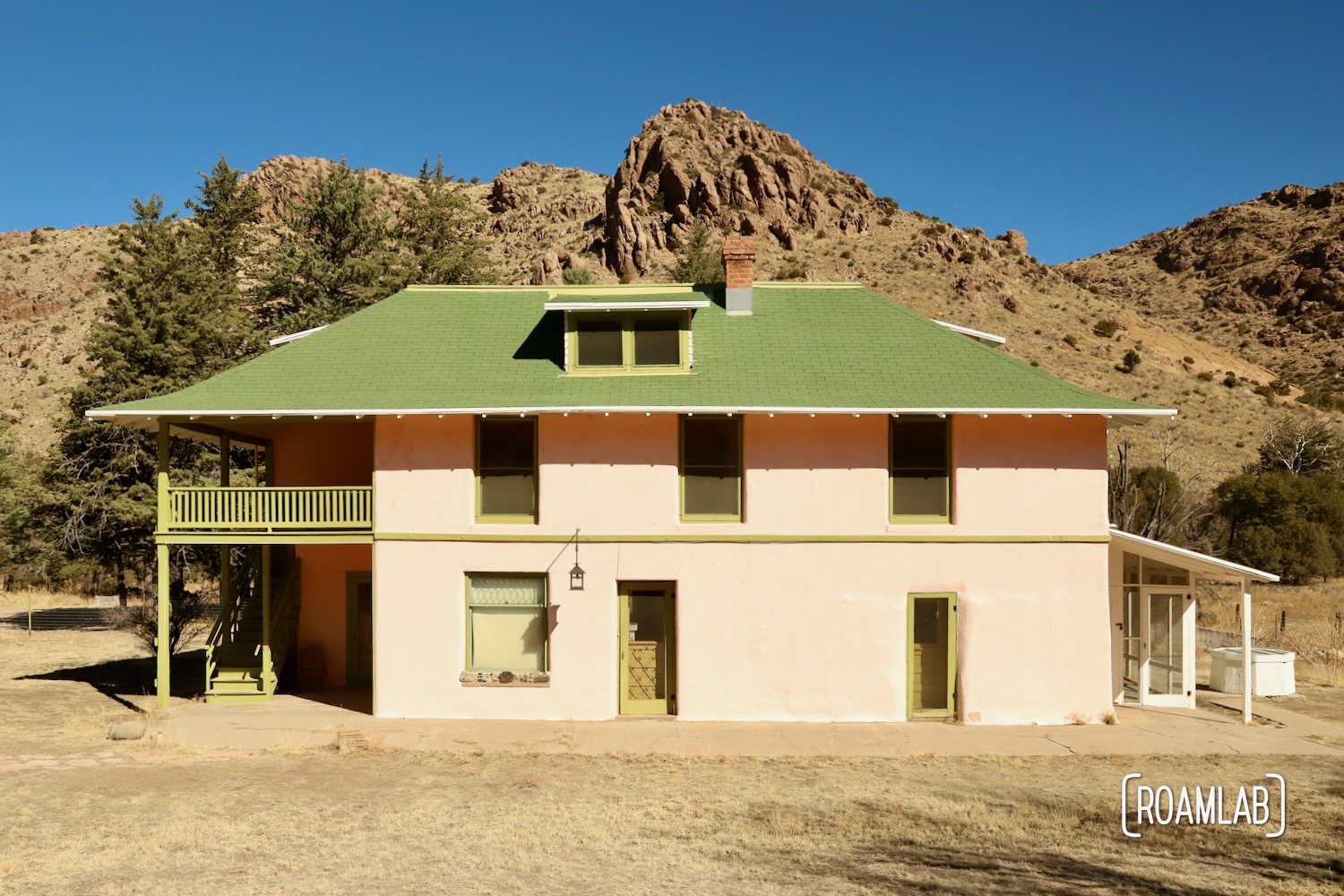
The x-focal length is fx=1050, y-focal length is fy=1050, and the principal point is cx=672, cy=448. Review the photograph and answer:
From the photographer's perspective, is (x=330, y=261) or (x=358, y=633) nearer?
(x=358, y=633)

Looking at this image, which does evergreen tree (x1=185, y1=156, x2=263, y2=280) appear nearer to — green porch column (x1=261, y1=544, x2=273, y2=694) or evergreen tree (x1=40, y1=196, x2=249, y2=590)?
evergreen tree (x1=40, y1=196, x2=249, y2=590)

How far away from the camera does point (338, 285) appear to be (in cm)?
4075

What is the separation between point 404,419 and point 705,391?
16.7 feet

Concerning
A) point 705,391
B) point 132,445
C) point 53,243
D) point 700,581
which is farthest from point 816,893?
point 53,243

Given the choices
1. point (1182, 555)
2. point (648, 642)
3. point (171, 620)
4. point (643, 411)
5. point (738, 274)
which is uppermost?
point (738, 274)

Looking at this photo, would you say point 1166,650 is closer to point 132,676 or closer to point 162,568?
point 162,568

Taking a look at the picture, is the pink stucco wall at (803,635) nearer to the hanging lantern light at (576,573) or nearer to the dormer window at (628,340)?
the hanging lantern light at (576,573)

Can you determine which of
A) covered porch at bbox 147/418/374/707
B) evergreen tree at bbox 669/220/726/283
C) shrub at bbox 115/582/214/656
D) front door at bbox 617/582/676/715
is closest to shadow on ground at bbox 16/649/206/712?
shrub at bbox 115/582/214/656

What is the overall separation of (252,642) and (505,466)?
6285 mm

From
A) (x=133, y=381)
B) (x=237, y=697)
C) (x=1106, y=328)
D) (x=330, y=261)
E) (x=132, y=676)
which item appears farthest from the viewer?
(x=1106, y=328)

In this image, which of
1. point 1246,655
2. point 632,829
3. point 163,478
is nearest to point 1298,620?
point 1246,655

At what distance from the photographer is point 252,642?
19.7m

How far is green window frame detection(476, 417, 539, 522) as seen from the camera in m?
17.9

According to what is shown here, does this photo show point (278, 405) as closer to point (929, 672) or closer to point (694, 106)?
point (929, 672)
